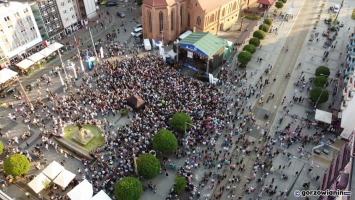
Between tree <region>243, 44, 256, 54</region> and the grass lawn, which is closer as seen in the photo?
the grass lawn

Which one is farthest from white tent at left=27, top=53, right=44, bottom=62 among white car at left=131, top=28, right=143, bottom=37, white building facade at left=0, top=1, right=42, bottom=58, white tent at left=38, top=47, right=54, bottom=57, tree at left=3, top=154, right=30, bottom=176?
tree at left=3, top=154, right=30, bottom=176

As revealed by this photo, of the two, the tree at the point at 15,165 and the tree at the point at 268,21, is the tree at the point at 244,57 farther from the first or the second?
the tree at the point at 15,165

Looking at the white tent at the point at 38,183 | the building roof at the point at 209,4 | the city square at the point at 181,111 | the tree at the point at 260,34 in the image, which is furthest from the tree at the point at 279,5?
the white tent at the point at 38,183

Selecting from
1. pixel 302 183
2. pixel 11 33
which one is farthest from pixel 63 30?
pixel 302 183

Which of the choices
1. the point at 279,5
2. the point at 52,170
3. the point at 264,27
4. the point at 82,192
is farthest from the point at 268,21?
the point at 52,170

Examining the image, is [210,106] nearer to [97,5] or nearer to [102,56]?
[102,56]

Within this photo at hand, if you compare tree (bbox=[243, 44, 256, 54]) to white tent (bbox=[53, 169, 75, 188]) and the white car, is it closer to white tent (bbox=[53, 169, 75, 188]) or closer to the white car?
the white car
